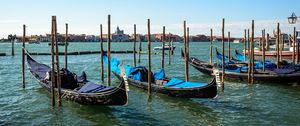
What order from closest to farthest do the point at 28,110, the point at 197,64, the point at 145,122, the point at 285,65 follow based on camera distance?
the point at 145,122 → the point at 28,110 → the point at 285,65 → the point at 197,64

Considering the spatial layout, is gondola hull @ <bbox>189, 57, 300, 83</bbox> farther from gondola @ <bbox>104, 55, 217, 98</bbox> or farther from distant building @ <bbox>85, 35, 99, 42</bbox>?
distant building @ <bbox>85, 35, 99, 42</bbox>

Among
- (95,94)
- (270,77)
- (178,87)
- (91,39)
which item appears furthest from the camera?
(91,39)

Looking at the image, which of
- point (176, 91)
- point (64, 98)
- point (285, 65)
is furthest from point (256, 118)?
point (285, 65)

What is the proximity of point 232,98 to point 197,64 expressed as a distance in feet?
23.9

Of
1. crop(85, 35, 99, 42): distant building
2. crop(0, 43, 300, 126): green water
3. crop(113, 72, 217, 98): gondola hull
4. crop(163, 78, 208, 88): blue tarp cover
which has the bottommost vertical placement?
crop(0, 43, 300, 126): green water

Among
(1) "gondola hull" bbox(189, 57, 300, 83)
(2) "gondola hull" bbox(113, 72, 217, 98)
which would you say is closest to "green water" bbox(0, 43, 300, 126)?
(2) "gondola hull" bbox(113, 72, 217, 98)

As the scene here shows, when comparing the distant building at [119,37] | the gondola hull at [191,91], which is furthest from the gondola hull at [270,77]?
the distant building at [119,37]

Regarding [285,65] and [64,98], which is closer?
[64,98]

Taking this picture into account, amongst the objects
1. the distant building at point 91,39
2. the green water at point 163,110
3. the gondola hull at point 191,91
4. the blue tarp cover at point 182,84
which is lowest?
the green water at point 163,110

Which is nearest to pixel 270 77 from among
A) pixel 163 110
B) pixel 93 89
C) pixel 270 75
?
pixel 270 75

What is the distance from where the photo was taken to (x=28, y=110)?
11914 mm

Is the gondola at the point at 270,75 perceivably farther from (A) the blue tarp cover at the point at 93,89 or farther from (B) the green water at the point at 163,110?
(A) the blue tarp cover at the point at 93,89

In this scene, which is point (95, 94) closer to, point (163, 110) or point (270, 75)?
point (163, 110)

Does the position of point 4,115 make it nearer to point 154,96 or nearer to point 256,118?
point 154,96
